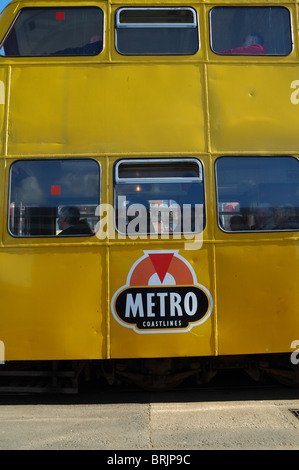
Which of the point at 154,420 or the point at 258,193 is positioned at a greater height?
the point at 258,193

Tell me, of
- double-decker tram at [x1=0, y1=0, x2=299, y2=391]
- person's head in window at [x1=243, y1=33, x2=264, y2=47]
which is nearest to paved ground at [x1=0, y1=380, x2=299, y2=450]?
double-decker tram at [x1=0, y1=0, x2=299, y2=391]

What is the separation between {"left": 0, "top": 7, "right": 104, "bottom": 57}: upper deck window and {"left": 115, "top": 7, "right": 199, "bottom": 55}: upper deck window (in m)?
0.25

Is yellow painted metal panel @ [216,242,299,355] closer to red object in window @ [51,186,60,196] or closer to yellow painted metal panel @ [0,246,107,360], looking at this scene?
yellow painted metal panel @ [0,246,107,360]

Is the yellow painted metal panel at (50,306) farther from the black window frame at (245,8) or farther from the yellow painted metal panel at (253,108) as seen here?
the black window frame at (245,8)

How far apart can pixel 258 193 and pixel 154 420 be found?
2.52 meters

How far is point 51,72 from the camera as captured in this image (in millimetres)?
4043

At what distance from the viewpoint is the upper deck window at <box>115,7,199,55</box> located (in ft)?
13.4

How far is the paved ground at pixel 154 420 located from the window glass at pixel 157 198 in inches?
72.2

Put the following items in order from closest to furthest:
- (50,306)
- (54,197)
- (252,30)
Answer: (50,306) → (54,197) → (252,30)

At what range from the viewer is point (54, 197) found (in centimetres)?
394

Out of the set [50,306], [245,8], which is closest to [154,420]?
[50,306]

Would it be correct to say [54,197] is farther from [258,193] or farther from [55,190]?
[258,193]

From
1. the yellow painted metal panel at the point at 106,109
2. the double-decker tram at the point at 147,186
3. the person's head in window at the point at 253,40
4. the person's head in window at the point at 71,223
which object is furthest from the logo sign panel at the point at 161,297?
the person's head in window at the point at 253,40

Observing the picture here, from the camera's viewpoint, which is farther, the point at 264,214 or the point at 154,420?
the point at 264,214
